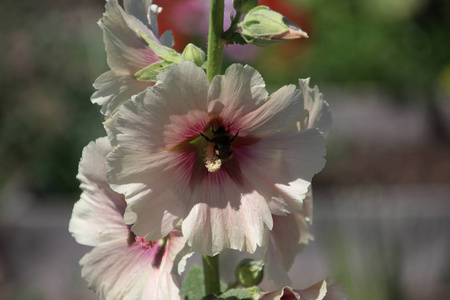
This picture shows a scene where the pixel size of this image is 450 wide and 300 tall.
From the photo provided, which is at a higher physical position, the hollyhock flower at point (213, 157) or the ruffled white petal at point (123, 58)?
the ruffled white petal at point (123, 58)

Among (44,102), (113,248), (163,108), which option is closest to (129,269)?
(113,248)

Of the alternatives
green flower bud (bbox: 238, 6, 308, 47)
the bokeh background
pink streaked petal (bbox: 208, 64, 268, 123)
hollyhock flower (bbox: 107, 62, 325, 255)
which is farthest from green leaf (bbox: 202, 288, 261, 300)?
the bokeh background

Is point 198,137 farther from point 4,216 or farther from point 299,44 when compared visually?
point 299,44

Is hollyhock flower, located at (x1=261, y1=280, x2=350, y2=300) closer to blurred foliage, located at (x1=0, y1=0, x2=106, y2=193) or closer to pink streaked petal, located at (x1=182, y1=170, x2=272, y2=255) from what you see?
pink streaked petal, located at (x1=182, y1=170, x2=272, y2=255)

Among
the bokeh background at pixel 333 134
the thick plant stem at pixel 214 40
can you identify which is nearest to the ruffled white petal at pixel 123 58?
the thick plant stem at pixel 214 40

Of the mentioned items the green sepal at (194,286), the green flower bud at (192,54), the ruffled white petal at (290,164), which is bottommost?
the green sepal at (194,286)

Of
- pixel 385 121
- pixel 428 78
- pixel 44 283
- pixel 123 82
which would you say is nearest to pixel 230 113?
pixel 123 82

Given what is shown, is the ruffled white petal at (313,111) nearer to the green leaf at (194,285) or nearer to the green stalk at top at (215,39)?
the green stalk at top at (215,39)
